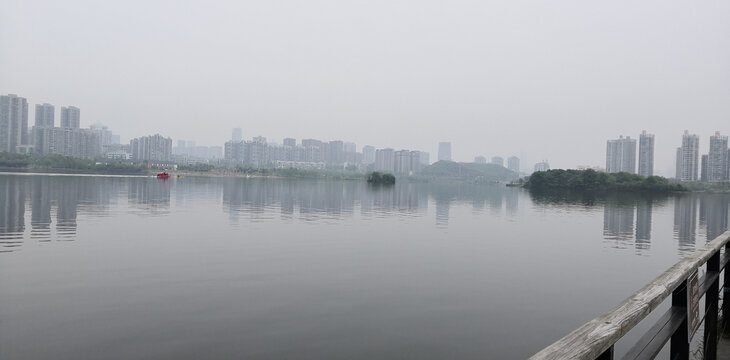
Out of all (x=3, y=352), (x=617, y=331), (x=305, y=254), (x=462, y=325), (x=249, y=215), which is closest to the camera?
(x=617, y=331)

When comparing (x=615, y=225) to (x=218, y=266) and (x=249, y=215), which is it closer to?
(x=249, y=215)

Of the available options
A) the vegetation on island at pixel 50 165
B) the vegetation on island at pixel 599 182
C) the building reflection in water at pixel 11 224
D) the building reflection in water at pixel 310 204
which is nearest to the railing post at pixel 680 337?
the building reflection in water at pixel 11 224

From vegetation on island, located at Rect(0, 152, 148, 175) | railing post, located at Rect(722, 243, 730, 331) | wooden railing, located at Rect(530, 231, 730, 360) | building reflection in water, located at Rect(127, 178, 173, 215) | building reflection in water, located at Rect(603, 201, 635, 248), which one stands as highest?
vegetation on island, located at Rect(0, 152, 148, 175)

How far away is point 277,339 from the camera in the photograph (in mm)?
9391

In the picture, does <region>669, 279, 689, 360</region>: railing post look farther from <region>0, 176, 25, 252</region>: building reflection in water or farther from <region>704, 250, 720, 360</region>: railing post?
<region>0, 176, 25, 252</region>: building reflection in water

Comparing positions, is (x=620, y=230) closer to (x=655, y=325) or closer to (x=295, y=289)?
(x=295, y=289)

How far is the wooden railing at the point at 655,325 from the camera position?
8.54ft

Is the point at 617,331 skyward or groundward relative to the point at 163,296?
skyward

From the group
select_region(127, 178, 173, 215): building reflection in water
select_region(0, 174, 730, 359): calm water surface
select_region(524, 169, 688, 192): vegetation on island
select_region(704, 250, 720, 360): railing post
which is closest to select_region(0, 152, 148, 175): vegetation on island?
select_region(127, 178, 173, 215): building reflection in water

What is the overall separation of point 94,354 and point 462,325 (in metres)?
7.20

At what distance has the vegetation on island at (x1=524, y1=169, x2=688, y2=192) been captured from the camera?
133 metres

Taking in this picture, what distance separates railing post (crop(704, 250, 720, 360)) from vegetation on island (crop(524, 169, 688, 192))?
14463 cm

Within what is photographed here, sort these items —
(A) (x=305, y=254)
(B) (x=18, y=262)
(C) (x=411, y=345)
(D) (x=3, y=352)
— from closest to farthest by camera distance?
1. (D) (x=3, y=352)
2. (C) (x=411, y=345)
3. (B) (x=18, y=262)
4. (A) (x=305, y=254)

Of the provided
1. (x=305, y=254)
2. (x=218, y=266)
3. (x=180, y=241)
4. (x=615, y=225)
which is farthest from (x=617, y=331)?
(x=615, y=225)
